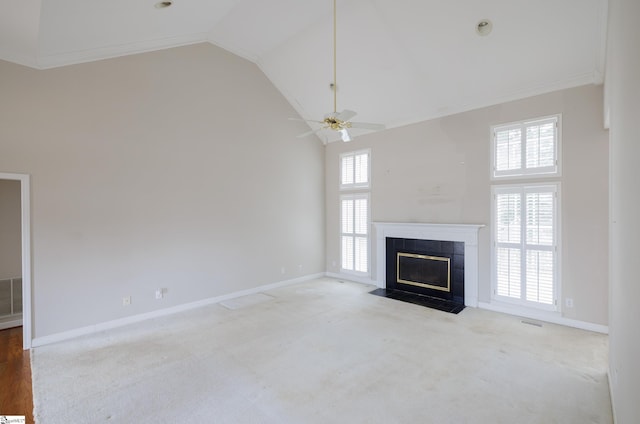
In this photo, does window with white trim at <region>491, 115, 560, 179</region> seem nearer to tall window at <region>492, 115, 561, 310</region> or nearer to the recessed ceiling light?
tall window at <region>492, 115, 561, 310</region>

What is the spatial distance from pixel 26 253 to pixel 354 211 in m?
5.57

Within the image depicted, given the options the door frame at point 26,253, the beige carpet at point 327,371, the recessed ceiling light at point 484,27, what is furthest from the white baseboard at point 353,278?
the door frame at point 26,253

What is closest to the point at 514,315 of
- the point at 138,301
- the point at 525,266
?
the point at 525,266

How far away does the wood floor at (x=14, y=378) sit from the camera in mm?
2666

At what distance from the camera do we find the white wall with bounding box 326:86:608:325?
13.6 feet

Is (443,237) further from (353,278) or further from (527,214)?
(353,278)

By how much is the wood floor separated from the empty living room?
1.1 inches

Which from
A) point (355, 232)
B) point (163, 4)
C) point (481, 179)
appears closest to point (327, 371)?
point (481, 179)

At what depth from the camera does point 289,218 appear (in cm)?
688

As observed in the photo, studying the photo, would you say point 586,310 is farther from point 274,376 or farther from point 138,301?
point 138,301

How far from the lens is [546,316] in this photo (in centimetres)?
455

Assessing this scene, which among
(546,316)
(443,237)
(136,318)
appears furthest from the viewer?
(443,237)

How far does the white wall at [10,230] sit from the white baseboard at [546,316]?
7434 millimetres

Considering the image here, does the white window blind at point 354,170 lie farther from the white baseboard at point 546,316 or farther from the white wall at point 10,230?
the white wall at point 10,230
